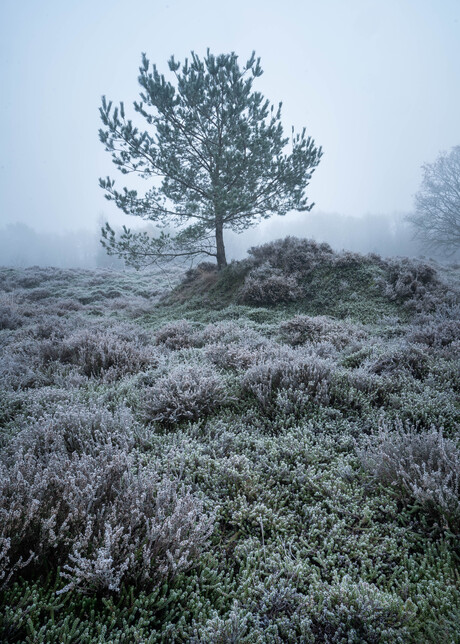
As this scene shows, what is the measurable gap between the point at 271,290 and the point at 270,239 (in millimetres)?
78760

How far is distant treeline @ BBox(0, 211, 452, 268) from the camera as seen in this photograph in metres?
48.2

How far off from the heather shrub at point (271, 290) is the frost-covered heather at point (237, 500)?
182 inches

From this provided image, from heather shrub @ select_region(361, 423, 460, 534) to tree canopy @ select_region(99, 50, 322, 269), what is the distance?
10094mm

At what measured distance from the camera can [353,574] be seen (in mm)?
1717

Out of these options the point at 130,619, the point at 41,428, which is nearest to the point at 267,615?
the point at 130,619

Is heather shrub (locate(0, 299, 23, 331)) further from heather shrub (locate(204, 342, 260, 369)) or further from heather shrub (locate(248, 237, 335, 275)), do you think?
heather shrub (locate(248, 237, 335, 275))

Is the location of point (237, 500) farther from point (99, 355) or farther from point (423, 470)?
point (99, 355)

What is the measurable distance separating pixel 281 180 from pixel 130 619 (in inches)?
519

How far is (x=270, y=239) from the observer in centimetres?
8462

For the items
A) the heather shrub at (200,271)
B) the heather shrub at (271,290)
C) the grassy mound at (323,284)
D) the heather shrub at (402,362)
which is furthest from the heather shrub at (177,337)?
the heather shrub at (200,271)

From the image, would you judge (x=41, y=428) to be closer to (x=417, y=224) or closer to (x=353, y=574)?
(x=353, y=574)

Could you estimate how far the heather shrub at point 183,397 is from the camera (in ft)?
10.8

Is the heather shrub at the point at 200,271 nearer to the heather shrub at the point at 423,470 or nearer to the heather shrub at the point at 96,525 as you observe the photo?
the heather shrub at the point at 423,470

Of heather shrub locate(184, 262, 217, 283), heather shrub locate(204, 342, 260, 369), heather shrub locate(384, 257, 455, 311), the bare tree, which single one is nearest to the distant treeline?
the bare tree
